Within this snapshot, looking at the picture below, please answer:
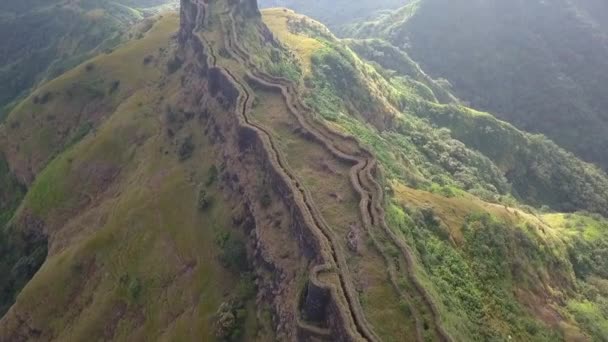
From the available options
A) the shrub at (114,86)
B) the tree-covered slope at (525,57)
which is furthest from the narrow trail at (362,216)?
the tree-covered slope at (525,57)

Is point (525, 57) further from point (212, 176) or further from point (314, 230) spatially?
point (314, 230)

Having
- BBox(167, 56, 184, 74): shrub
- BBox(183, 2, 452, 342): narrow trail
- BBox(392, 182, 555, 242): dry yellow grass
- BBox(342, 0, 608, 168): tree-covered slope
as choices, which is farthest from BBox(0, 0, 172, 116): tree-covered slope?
BBox(392, 182, 555, 242): dry yellow grass

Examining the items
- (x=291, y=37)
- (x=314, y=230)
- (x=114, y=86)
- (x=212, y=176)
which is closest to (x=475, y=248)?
(x=314, y=230)

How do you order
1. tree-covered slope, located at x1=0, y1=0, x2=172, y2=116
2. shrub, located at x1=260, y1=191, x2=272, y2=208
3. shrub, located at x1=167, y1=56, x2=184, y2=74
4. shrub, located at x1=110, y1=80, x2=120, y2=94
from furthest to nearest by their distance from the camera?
tree-covered slope, located at x1=0, y1=0, x2=172, y2=116, shrub, located at x1=110, y1=80, x2=120, y2=94, shrub, located at x1=167, y1=56, x2=184, y2=74, shrub, located at x1=260, y1=191, x2=272, y2=208

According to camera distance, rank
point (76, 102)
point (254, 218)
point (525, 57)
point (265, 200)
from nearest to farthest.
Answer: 1. point (265, 200)
2. point (254, 218)
3. point (76, 102)
4. point (525, 57)

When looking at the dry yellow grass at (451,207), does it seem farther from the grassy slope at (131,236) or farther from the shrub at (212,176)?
the shrub at (212,176)

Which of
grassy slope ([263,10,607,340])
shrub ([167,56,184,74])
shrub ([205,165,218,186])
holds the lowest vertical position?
shrub ([167,56,184,74])

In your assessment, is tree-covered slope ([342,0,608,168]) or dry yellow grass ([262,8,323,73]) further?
tree-covered slope ([342,0,608,168])

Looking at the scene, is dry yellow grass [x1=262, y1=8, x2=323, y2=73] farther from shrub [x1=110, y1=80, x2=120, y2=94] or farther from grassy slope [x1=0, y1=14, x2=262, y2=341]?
shrub [x1=110, y1=80, x2=120, y2=94]
